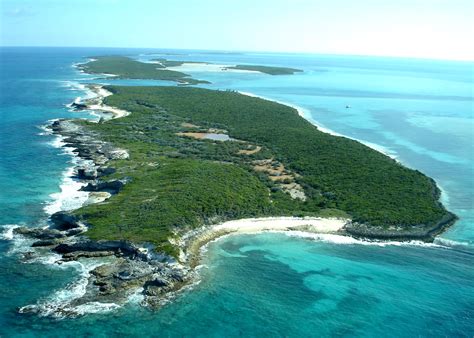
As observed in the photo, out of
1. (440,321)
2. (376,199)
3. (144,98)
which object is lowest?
(440,321)

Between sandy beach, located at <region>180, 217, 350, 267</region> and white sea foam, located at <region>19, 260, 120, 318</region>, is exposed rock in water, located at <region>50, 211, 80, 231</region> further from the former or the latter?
sandy beach, located at <region>180, 217, 350, 267</region>

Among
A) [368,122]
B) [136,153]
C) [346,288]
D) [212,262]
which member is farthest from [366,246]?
[368,122]

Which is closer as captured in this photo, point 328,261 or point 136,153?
point 328,261

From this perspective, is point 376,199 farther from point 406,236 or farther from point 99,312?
point 99,312

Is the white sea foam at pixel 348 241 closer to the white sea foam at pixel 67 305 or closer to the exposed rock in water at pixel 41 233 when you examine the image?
the white sea foam at pixel 67 305

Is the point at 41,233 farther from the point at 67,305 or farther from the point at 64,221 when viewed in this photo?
the point at 67,305

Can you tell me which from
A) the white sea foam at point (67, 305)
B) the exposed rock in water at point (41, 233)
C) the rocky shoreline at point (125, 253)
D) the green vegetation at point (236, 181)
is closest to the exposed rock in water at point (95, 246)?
the rocky shoreline at point (125, 253)
